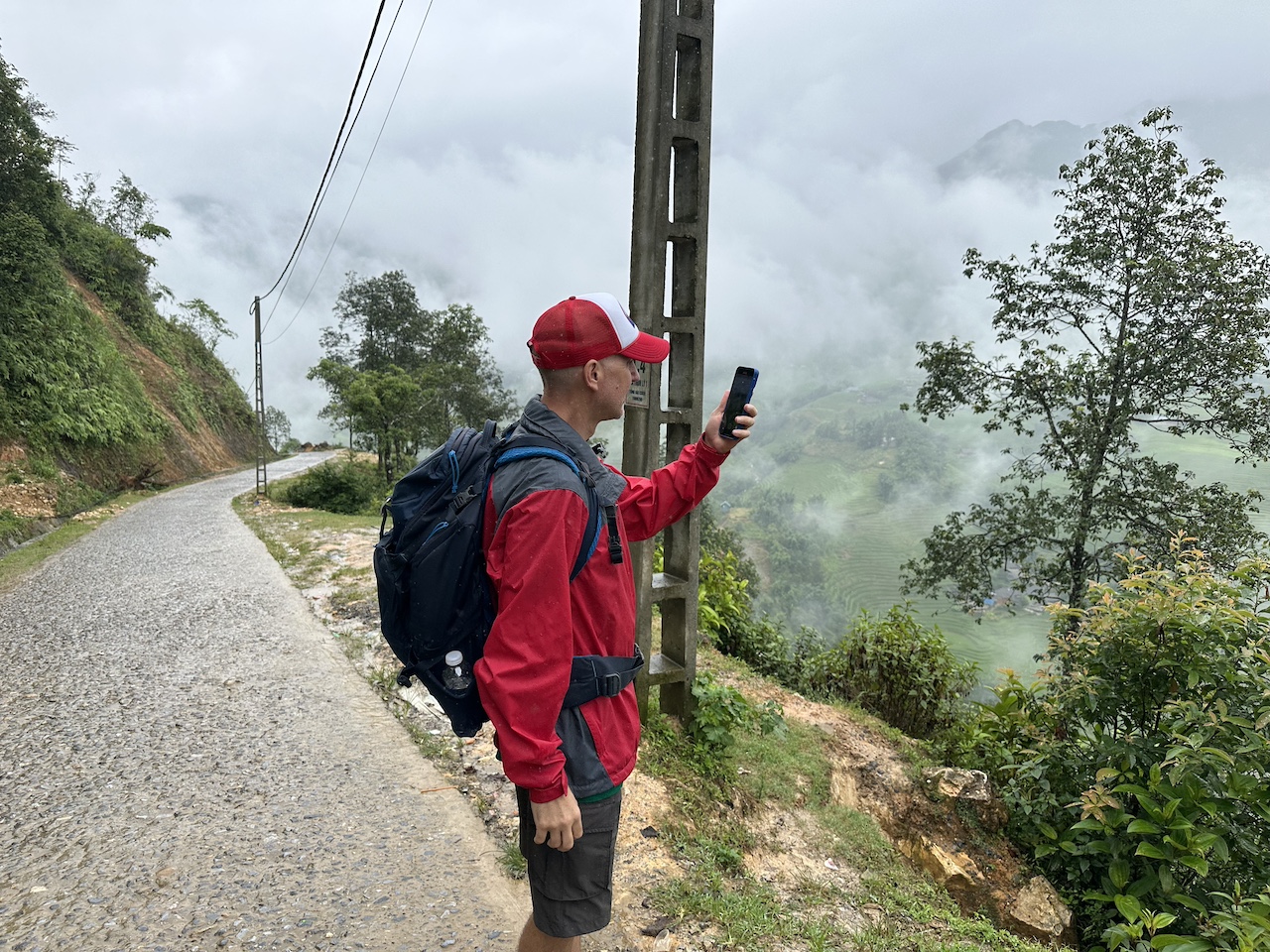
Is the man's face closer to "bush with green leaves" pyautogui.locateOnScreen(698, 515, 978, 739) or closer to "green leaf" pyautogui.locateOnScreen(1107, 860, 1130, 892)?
"green leaf" pyautogui.locateOnScreen(1107, 860, 1130, 892)

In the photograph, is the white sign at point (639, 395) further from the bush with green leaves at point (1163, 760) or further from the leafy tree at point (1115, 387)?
the leafy tree at point (1115, 387)

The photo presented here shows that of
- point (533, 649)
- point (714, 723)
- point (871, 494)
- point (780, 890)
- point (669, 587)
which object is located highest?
point (533, 649)

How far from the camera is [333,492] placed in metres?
18.1

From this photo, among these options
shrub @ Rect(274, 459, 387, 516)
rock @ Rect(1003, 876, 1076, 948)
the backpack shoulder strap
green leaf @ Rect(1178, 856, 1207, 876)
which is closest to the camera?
the backpack shoulder strap

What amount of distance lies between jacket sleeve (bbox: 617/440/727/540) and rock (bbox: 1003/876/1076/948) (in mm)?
3074

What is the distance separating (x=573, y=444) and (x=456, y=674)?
0.58 m

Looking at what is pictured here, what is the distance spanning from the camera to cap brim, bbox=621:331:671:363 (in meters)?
1.72

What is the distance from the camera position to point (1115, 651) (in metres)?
3.27

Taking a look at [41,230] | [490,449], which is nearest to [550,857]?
[490,449]

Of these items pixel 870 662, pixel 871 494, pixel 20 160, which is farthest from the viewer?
pixel 871 494

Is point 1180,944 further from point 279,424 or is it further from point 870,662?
point 279,424

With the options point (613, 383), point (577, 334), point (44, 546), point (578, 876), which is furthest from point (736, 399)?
point (44, 546)

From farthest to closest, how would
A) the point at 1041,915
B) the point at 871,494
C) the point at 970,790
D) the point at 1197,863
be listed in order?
1. the point at 871,494
2. the point at 970,790
3. the point at 1041,915
4. the point at 1197,863

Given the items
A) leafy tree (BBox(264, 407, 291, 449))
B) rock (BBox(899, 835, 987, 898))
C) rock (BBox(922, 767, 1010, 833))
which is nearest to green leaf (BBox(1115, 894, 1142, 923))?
→ rock (BBox(899, 835, 987, 898))
